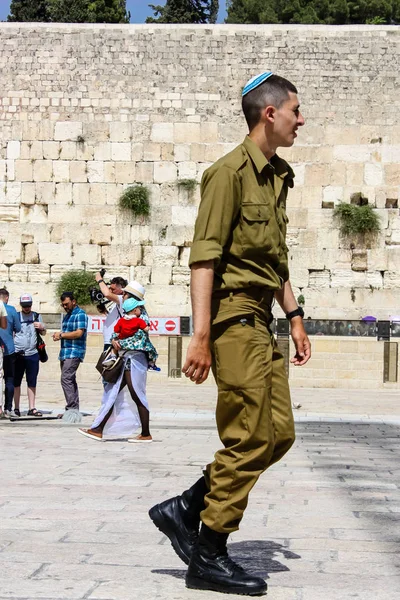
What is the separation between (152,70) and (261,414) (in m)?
17.7

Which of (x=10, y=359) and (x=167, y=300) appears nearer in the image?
(x=10, y=359)

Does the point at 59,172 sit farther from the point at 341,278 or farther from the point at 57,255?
the point at 341,278

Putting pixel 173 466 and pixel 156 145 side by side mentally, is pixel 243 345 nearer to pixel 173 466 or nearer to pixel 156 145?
pixel 173 466

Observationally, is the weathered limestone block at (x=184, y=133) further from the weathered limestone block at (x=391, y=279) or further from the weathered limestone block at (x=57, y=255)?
the weathered limestone block at (x=391, y=279)

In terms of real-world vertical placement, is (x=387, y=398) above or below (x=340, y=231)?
below

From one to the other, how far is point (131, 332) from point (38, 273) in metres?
12.0

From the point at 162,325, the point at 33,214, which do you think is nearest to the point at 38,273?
the point at 33,214

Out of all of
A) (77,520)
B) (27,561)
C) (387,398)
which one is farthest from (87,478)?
(387,398)

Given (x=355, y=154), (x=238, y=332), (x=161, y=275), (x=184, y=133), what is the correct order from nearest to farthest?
(x=238, y=332), (x=161, y=275), (x=355, y=154), (x=184, y=133)

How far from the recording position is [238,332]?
369cm

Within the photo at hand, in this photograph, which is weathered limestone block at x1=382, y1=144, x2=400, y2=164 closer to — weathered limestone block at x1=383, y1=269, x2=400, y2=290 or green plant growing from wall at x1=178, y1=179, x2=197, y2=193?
weathered limestone block at x1=383, y1=269, x2=400, y2=290

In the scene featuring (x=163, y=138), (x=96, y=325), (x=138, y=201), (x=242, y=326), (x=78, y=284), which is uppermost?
(x=163, y=138)

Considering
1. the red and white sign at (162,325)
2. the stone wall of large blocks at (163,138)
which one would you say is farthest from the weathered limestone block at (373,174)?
the red and white sign at (162,325)

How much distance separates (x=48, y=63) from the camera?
2069 centimetres
